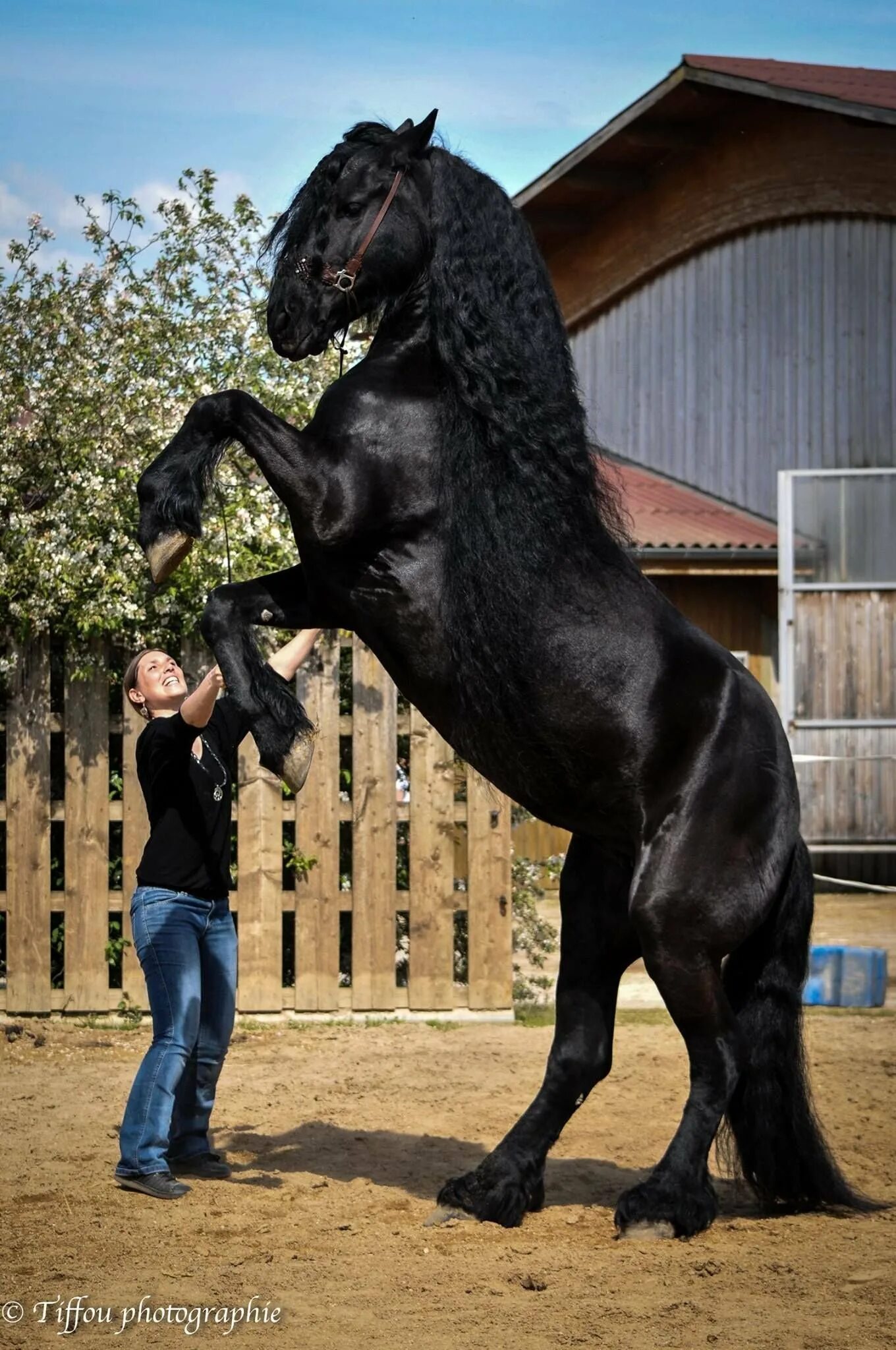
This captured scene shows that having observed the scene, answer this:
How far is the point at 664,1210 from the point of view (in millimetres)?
4293

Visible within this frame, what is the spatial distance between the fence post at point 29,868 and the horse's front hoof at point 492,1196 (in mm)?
3858

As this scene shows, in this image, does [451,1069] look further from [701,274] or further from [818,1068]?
[701,274]

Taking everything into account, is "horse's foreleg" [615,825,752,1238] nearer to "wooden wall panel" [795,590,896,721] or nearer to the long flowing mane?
the long flowing mane

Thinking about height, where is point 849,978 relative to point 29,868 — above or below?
below

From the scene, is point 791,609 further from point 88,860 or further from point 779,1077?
point 779,1077

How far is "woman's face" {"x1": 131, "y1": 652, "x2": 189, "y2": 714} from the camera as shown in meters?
5.18

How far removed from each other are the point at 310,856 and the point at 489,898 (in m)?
1.05

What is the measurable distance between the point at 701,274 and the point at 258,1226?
13250 millimetres

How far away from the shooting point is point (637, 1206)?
4.31 metres

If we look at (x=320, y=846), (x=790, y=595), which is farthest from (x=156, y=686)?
(x=790, y=595)

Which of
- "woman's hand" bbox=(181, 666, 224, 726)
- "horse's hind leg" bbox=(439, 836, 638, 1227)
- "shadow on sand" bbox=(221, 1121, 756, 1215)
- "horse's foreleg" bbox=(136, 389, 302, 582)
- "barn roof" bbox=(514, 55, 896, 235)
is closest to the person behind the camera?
"horse's foreleg" bbox=(136, 389, 302, 582)

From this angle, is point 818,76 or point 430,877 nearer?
point 430,877

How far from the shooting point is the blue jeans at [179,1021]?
4801mm

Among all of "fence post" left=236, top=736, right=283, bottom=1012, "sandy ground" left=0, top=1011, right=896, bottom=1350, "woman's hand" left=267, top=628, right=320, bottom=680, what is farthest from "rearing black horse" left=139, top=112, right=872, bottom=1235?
"fence post" left=236, top=736, right=283, bottom=1012
